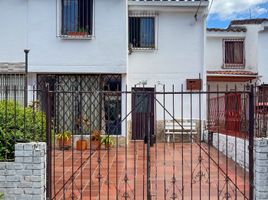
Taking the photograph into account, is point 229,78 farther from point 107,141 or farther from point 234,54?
point 107,141

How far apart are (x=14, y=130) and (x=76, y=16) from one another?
962 centimetres

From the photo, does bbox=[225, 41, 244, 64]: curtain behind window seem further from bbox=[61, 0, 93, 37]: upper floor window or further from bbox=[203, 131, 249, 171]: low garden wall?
bbox=[61, 0, 93, 37]: upper floor window

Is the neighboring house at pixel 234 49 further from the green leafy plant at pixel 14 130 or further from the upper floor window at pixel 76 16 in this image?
the green leafy plant at pixel 14 130

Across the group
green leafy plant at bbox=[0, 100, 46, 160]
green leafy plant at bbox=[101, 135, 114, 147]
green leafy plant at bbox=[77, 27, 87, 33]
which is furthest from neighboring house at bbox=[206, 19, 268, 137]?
green leafy plant at bbox=[0, 100, 46, 160]

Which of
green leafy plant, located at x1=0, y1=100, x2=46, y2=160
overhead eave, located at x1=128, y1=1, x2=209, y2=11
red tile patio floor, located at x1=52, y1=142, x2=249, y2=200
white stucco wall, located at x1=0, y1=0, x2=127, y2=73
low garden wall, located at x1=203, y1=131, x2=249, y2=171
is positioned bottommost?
red tile patio floor, located at x1=52, y1=142, x2=249, y2=200

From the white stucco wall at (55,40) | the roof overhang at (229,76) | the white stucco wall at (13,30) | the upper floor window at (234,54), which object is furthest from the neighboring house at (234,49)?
the white stucco wall at (13,30)

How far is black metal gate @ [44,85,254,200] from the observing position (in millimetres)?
7074

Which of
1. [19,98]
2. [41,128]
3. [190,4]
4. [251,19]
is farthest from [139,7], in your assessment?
[41,128]

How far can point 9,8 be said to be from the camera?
50.8ft

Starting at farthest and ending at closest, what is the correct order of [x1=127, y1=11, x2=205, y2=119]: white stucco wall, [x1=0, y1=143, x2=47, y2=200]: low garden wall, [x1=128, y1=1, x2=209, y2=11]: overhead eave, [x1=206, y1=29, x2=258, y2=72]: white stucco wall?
[x1=206, y1=29, x2=258, y2=72]: white stucco wall < [x1=127, y1=11, x2=205, y2=119]: white stucco wall < [x1=128, y1=1, x2=209, y2=11]: overhead eave < [x1=0, y1=143, x2=47, y2=200]: low garden wall

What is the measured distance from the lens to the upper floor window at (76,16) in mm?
15680

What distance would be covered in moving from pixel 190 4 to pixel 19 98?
770cm

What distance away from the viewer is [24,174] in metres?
6.45

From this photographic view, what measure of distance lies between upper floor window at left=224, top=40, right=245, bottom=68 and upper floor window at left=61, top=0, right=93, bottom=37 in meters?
9.27
